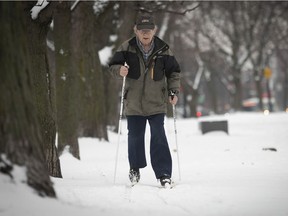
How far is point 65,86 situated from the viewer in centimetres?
1055

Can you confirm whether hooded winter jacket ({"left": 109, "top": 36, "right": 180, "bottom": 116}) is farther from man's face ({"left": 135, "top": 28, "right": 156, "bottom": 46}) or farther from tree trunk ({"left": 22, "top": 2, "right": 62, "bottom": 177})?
tree trunk ({"left": 22, "top": 2, "right": 62, "bottom": 177})

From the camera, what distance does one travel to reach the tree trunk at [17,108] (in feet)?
13.4

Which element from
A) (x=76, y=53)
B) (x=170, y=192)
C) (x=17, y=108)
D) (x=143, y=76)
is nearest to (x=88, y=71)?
(x=76, y=53)

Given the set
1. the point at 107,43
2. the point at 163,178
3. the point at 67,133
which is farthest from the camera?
the point at 107,43

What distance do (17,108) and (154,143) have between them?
2465mm

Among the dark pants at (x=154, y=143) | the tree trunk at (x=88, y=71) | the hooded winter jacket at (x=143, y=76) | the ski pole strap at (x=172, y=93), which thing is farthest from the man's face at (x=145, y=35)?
the tree trunk at (x=88, y=71)

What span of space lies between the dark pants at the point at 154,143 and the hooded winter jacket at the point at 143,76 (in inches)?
4.3

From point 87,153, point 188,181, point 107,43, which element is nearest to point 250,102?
point 107,43

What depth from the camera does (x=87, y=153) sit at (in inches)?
452

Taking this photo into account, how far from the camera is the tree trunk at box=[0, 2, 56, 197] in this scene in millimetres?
4094

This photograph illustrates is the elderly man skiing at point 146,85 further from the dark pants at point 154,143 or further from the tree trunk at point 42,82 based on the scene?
the tree trunk at point 42,82

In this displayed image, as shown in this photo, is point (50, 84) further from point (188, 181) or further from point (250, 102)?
point (250, 102)

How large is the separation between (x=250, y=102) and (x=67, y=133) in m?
46.6

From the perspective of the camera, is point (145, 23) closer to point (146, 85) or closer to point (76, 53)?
point (146, 85)
